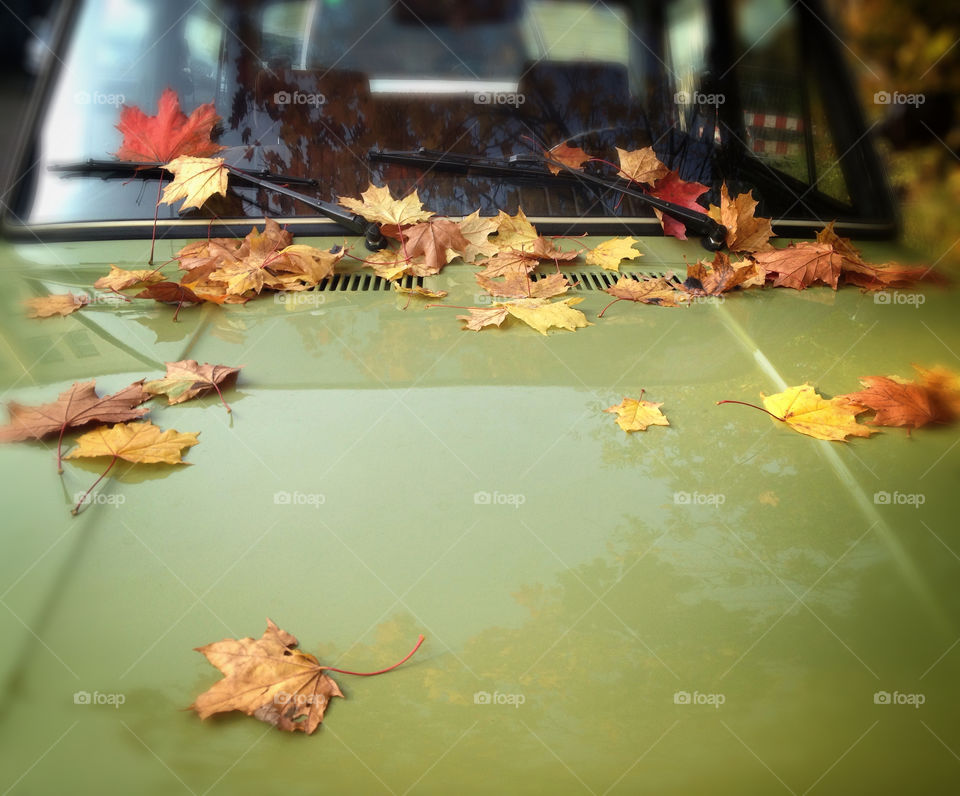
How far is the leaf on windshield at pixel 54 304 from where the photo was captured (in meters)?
1.82

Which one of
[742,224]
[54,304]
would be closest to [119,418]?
[54,304]

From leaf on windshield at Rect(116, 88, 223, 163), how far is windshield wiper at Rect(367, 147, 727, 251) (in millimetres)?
421

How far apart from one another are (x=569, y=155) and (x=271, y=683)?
158cm

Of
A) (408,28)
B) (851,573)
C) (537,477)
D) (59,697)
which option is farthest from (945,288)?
(59,697)

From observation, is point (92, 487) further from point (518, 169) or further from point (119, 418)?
point (518, 169)

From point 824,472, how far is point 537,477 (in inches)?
18.9

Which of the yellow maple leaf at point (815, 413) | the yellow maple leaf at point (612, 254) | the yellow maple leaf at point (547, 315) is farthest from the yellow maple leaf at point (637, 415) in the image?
the yellow maple leaf at point (612, 254)

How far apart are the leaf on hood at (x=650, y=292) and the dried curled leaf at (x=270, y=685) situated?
1.17 m

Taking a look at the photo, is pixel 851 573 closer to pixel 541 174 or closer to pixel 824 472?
pixel 824 472

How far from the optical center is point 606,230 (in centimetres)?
215

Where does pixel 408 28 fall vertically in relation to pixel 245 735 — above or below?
above

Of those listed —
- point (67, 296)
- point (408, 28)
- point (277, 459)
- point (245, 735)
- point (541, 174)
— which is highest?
point (408, 28)

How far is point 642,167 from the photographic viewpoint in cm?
215

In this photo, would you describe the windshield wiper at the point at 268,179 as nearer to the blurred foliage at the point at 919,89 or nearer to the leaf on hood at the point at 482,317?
the leaf on hood at the point at 482,317
